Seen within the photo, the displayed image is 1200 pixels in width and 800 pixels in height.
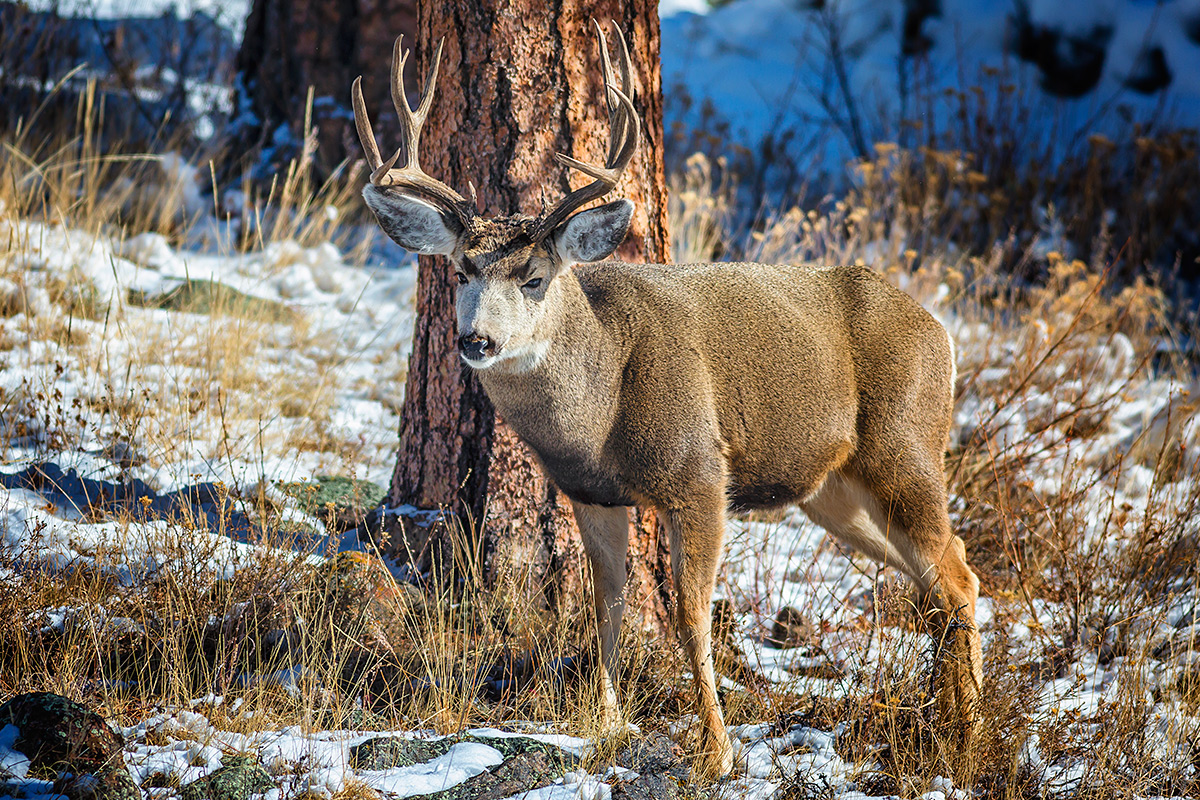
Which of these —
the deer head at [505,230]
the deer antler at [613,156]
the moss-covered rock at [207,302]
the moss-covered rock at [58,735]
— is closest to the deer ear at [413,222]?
the deer head at [505,230]

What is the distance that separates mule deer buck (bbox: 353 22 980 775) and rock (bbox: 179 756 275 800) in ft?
3.70

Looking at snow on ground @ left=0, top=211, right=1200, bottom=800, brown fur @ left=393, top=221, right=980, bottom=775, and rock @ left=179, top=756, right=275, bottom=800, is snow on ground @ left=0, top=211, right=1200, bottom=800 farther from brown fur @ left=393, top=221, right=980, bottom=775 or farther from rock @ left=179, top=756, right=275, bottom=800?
brown fur @ left=393, top=221, right=980, bottom=775

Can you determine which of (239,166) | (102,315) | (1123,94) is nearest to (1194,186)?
(1123,94)

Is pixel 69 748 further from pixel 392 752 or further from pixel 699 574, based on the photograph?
pixel 699 574

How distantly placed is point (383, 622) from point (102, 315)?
3562 mm

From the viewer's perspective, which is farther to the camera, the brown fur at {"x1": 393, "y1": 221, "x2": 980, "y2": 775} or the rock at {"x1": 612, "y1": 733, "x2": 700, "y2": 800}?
the brown fur at {"x1": 393, "y1": 221, "x2": 980, "y2": 775}

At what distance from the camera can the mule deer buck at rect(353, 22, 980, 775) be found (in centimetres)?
332

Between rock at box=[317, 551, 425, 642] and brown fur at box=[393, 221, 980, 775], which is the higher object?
brown fur at box=[393, 221, 980, 775]

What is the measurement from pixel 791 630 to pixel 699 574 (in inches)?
43.5

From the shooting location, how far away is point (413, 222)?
337cm

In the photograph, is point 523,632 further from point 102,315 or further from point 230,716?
point 102,315

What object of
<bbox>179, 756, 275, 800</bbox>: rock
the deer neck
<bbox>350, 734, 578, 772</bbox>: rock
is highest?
the deer neck

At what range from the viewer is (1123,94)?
40.6 feet

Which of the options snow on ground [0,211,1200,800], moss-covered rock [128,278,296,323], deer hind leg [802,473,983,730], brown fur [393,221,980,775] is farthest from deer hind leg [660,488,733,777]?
moss-covered rock [128,278,296,323]
